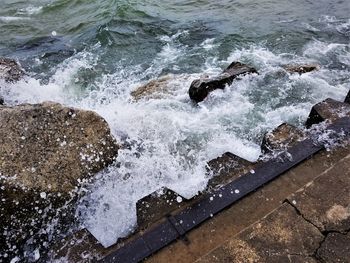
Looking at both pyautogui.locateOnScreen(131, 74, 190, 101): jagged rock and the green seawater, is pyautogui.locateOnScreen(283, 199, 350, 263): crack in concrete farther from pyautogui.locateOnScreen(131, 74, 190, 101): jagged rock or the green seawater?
the green seawater

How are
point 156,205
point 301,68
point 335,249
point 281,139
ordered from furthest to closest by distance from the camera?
point 301,68 < point 281,139 < point 156,205 < point 335,249

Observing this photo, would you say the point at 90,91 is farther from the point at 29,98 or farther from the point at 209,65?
the point at 209,65

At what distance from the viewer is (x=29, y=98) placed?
6742mm

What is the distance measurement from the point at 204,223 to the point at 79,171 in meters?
1.56

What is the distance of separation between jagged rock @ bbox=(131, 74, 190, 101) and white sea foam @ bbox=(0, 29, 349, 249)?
0.25 ft

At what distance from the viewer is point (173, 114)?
6.16 meters

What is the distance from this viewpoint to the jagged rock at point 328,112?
4.41 m

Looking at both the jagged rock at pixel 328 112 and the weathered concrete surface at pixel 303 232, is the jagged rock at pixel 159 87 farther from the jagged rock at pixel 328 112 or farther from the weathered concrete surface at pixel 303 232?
the weathered concrete surface at pixel 303 232

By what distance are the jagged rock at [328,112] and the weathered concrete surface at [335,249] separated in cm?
176

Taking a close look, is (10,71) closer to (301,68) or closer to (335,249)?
(301,68)

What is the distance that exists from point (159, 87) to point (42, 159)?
3.37 m

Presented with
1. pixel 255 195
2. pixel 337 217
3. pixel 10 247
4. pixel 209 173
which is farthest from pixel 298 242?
pixel 10 247

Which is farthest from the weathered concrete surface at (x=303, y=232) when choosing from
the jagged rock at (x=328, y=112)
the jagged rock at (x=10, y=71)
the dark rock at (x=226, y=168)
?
the jagged rock at (x=10, y=71)

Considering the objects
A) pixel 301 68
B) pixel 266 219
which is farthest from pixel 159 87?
pixel 266 219
